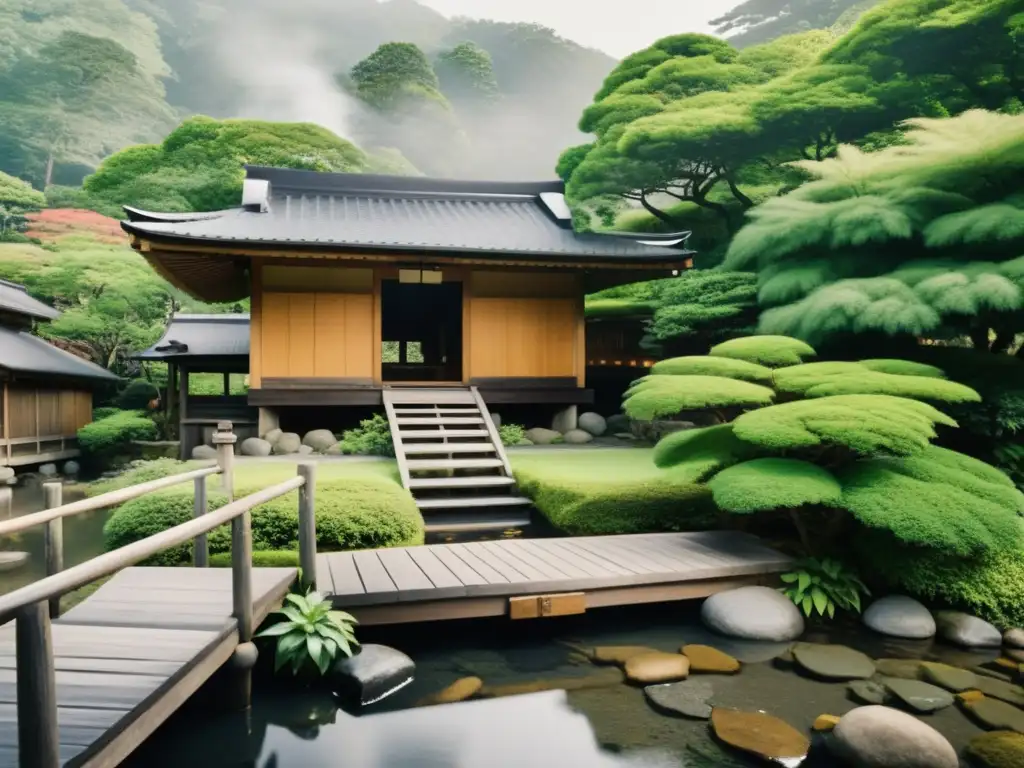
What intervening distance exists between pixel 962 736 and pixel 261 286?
10.3m

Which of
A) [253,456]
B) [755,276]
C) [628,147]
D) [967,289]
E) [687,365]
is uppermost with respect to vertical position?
[628,147]

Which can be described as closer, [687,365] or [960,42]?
[687,365]

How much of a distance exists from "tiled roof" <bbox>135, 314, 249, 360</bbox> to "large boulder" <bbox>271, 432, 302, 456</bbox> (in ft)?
18.5

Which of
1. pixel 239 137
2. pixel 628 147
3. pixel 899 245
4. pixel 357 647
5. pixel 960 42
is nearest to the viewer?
pixel 357 647

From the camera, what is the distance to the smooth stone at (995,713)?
3.72m

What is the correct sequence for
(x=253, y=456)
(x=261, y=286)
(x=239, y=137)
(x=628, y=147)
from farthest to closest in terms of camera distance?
(x=239, y=137) < (x=628, y=147) < (x=261, y=286) < (x=253, y=456)

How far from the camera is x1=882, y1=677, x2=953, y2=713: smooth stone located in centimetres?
392

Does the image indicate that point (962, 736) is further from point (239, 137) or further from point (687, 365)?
point (239, 137)

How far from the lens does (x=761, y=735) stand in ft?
11.8

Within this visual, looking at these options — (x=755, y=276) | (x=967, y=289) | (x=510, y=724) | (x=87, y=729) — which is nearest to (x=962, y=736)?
(x=510, y=724)

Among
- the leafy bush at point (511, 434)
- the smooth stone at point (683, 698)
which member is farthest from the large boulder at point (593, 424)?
the smooth stone at point (683, 698)

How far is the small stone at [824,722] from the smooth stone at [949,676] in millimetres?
962

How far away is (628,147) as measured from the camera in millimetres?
14938

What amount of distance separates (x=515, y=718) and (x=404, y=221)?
31.8 feet
